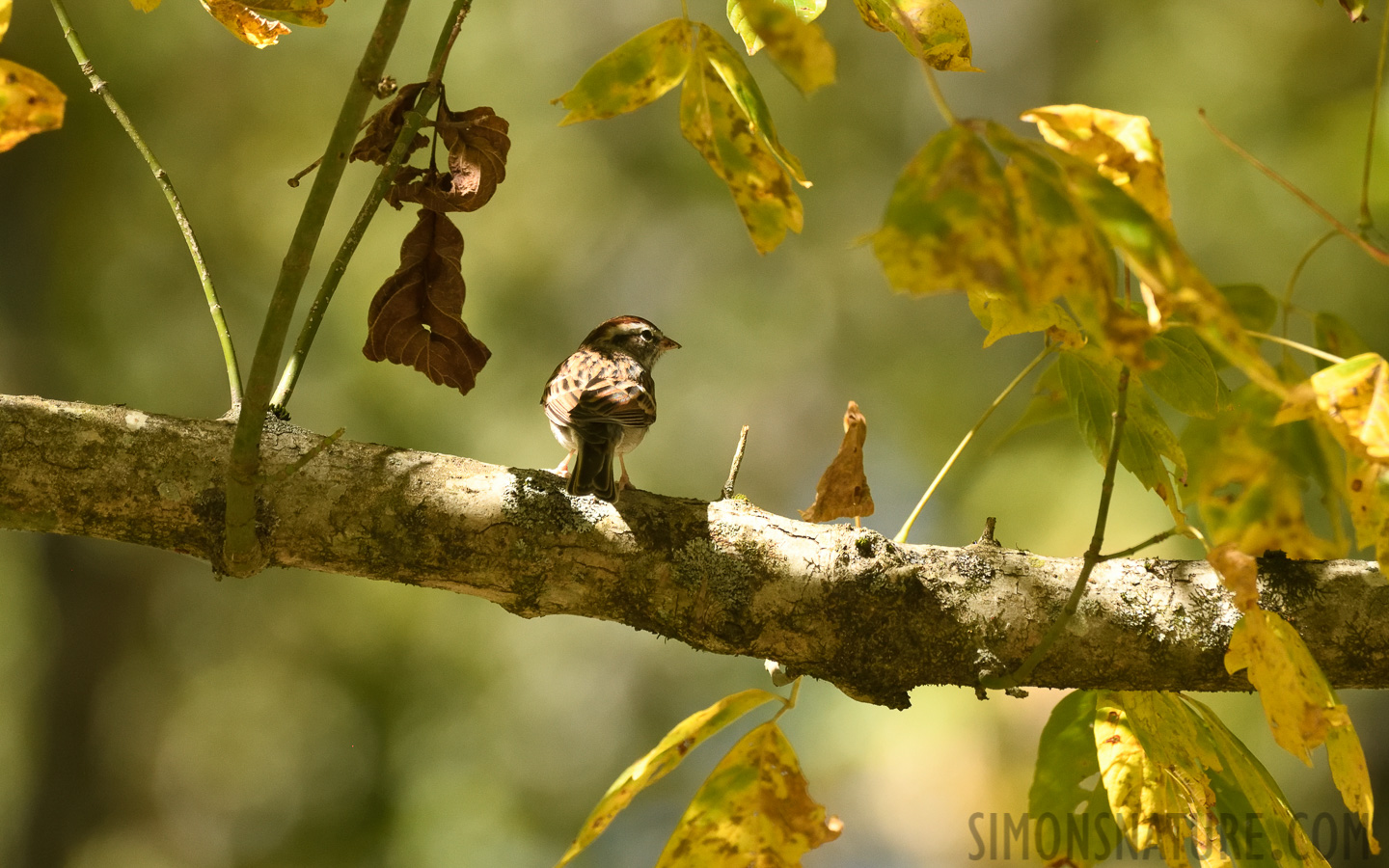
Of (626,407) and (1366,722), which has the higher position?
(626,407)

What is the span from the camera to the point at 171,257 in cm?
689

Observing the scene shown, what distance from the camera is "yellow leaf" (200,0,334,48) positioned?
1591 mm

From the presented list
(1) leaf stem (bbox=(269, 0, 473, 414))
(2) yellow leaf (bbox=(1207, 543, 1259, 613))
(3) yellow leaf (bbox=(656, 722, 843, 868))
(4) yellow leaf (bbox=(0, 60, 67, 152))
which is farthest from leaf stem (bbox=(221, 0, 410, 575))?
(2) yellow leaf (bbox=(1207, 543, 1259, 613))

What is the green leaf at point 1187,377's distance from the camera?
1520mm

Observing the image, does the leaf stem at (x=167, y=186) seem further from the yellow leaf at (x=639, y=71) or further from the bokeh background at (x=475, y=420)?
the bokeh background at (x=475, y=420)

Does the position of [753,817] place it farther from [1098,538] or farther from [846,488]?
[846,488]

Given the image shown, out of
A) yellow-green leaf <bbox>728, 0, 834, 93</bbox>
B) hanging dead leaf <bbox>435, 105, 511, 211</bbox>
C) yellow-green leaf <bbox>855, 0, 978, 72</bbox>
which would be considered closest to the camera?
yellow-green leaf <bbox>728, 0, 834, 93</bbox>

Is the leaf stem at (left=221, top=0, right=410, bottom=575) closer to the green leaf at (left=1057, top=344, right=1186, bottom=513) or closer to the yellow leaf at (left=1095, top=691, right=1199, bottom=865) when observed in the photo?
the green leaf at (left=1057, top=344, right=1186, bottom=513)

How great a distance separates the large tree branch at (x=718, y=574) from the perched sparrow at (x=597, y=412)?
175mm

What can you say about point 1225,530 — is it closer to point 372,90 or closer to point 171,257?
point 372,90

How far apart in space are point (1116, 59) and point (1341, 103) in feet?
5.47

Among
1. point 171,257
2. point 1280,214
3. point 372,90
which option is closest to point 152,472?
point 372,90

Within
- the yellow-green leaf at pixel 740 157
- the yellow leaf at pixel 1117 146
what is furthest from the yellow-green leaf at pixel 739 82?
the yellow leaf at pixel 1117 146

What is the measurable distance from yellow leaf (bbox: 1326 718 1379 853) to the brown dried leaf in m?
1.51
